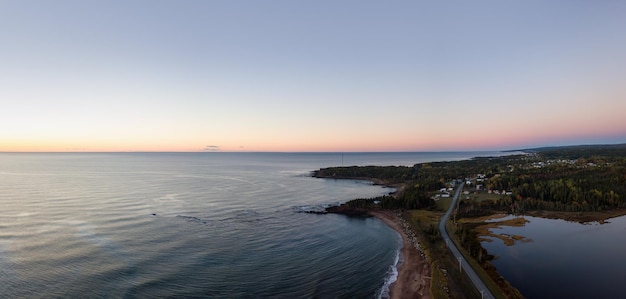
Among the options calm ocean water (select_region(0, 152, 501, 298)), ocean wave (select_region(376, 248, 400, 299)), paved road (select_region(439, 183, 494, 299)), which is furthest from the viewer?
ocean wave (select_region(376, 248, 400, 299))

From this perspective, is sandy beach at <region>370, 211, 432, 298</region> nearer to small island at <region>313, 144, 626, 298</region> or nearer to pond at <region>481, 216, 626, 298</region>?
small island at <region>313, 144, 626, 298</region>

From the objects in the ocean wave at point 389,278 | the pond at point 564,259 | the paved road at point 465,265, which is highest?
the paved road at point 465,265

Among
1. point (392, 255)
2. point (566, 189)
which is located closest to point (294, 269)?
point (392, 255)

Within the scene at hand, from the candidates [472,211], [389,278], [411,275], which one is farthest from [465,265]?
[472,211]

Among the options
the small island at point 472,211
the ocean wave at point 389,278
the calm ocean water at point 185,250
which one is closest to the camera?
the calm ocean water at point 185,250

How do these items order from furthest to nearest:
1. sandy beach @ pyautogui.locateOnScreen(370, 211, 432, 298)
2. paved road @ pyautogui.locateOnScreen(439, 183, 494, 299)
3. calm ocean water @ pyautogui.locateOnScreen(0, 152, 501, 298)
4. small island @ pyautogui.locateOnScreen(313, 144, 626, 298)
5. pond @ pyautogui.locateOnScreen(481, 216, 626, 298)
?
1. pond @ pyautogui.locateOnScreen(481, 216, 626, 298)
2. small island @ pyautogui.locateOnScreen(313, 144, 626, 298)
3. sandy beach @ pyautogui.locateOnScreen(370, 211, 432, 298)
4. calm ocean water @ pyautogui.locateOnScreen(0, 152, 501, 298)
5. paved road @ pyautogui.locateOnScreen(439, 183, 494, 299)

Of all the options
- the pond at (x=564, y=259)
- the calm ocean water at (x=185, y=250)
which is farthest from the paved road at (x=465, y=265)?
the calm ocean water at (x=185, y=250)

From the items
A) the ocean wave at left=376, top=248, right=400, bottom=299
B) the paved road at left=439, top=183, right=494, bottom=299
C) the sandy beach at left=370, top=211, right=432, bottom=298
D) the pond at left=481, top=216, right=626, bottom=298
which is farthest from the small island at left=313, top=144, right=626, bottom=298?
the pond at left=481, top=216, right=626, bottom=298

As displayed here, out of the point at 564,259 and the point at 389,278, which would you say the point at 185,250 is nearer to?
the point at 389,278

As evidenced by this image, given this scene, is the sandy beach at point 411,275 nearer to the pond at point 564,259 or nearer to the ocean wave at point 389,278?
the ocean wave at point 389,278
